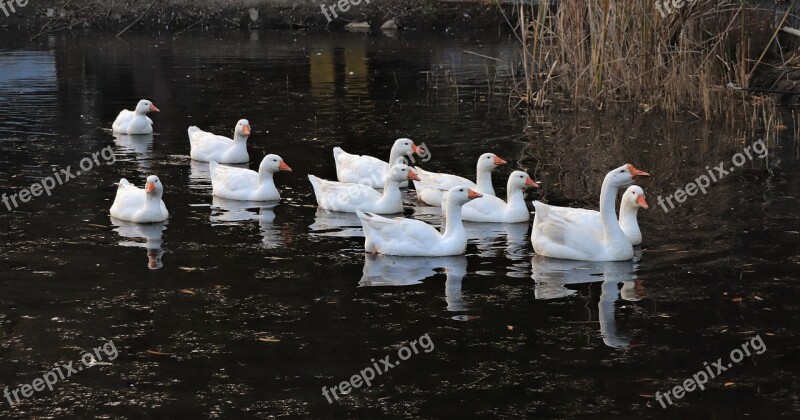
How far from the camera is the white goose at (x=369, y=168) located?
1535cm

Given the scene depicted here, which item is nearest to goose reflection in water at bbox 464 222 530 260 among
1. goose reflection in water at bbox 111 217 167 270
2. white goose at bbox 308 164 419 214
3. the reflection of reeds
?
white goose at bbox 308 164 419 214

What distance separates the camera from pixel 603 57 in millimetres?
20094

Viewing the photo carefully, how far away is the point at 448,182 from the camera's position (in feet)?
46.1

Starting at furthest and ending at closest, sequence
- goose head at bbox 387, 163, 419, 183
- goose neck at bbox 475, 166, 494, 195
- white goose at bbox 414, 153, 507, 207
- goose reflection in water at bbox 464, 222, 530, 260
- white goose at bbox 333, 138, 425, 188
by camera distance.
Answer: white goose at bbox 333, 138, 425, 188, goose neck at bbox 475, 166, 494, 195, white goose at bbox 414, 153, 507, 207, goose head at bbox 387, 163, 419, 183, goose reflection in water at bbox 464, 222, 530, 260

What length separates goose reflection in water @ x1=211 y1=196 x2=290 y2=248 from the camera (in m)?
12.6

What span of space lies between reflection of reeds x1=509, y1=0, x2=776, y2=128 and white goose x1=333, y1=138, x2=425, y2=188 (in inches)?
203

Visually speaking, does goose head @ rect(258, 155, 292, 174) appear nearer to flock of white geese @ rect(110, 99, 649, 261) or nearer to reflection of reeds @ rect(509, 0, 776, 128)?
flock of white geese @ rect(110, 99, 649, 261)

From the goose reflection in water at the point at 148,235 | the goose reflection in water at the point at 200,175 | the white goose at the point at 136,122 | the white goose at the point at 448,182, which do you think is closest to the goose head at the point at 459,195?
the white goose at the point at 448,182

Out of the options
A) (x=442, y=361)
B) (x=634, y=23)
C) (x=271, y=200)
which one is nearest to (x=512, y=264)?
(x=442, y=361)

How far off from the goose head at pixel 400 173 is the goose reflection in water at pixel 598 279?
222cm

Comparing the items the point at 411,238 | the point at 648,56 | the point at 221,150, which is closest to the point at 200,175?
the point at 221,150

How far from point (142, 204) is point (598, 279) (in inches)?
203

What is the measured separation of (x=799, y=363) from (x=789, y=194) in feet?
20.0

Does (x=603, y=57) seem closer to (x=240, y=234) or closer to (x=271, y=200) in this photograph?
(x=271, y=200)
